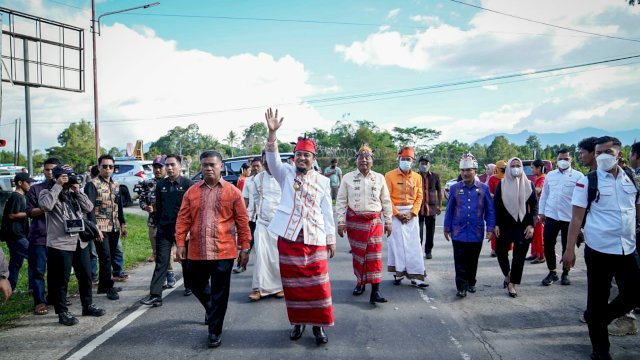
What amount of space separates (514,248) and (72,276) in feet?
23.5

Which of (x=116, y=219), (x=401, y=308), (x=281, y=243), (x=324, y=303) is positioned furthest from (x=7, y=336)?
(x=401, y=308)

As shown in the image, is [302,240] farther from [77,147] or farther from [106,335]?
[77,147]

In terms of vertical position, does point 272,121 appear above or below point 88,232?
above

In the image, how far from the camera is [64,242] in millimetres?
5207

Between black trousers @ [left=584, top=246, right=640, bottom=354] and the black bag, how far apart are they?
17.8 feet

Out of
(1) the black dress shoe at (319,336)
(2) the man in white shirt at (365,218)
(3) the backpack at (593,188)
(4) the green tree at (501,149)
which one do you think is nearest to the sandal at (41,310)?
(1) the black dress shoe at (319,336)

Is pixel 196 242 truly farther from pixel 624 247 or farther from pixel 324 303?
pixel 624 247

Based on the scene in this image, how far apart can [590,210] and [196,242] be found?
3.86m

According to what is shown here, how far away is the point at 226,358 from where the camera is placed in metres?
4.04

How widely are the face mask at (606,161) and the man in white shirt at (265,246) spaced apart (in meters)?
3.62

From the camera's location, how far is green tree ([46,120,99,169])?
45.5 metres

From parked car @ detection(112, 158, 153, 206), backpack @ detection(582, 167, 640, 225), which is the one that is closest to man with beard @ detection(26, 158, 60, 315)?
backpack @ detection(582, 167, 640, 225)

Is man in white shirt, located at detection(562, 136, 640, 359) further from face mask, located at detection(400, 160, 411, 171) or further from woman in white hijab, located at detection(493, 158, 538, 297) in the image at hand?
face mask, located at detection(400, 160, 411, 171)

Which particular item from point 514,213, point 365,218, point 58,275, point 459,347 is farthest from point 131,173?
point 459,347
